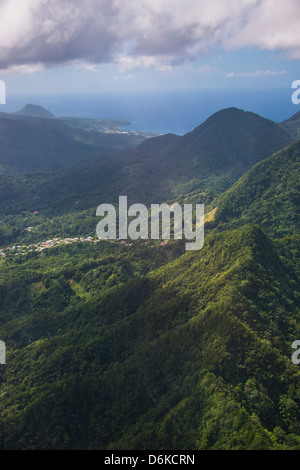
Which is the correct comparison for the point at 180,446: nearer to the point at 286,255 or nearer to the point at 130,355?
the point at 130,355

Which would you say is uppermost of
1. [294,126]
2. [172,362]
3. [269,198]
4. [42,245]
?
[294,126]

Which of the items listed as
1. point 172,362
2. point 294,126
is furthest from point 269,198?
point 294,126

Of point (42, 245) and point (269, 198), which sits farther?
point (42, 245)

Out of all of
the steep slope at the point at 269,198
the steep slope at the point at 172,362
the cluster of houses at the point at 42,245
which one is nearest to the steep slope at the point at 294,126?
the steep slope at the point at 269,198

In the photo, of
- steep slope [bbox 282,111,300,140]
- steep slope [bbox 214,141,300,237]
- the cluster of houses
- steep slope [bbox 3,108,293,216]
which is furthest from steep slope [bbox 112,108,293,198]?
the cluster of houses

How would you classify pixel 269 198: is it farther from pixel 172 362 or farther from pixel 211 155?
pixel 172 362

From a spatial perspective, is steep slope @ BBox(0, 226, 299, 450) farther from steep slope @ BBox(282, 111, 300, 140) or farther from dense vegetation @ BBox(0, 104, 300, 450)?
steep slope @ BBox(282, 111, 300, 140)
